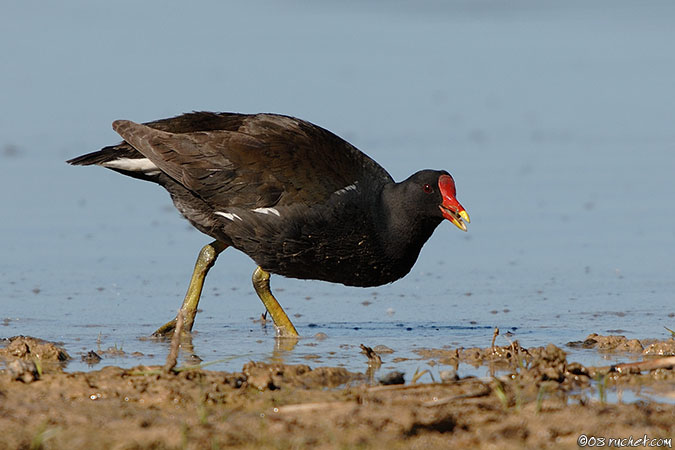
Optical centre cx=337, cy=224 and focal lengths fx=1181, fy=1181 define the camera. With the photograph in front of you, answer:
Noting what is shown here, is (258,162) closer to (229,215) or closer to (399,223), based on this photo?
(229,215)

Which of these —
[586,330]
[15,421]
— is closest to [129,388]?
[15,421]

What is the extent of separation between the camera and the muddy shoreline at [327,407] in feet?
13.2

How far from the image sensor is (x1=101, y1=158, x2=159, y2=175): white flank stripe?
7.07 m

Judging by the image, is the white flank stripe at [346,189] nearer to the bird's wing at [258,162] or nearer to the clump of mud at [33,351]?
the bird's wing at [258,162]

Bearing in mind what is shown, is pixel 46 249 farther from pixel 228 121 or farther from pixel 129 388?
pixel 129 388

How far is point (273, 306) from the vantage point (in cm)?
705

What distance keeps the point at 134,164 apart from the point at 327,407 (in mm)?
3167

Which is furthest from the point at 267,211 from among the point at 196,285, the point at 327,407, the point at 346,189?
the point at 327,407

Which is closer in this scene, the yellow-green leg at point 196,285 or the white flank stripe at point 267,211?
A: the white flank stripe at point 267,211

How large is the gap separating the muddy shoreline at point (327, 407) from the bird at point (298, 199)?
48.3 inches

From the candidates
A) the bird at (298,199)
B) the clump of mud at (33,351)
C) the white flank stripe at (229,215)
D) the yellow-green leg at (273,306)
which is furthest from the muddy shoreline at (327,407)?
the white flank stripe at (229,215)

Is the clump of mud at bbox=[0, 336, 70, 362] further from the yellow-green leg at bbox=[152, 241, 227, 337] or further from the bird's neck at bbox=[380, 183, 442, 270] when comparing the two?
the bird's neck at bbox=[380, 183, 442, 270]

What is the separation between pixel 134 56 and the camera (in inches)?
615

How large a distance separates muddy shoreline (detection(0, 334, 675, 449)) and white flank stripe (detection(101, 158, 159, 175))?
1806 mm
